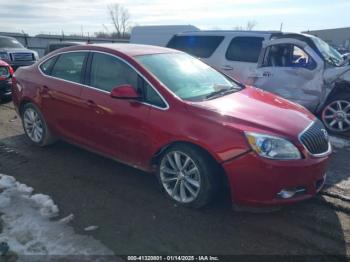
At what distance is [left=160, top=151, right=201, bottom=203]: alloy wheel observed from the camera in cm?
339

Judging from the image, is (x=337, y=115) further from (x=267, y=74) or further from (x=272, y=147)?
(x=272, y=147)

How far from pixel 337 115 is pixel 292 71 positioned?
1274mm

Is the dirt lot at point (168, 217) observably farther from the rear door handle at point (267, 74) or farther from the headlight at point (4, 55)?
the headlight at point (4, 55)

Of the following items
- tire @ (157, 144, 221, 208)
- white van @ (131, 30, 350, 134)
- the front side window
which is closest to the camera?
tire @ (157, 144, 221, 208)

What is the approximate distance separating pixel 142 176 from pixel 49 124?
1.76 meters

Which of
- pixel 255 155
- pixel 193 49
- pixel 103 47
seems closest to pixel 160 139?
pixel 255 155

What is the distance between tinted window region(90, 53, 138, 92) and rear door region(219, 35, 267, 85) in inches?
150

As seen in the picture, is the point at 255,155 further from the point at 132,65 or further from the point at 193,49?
the point at 193,49

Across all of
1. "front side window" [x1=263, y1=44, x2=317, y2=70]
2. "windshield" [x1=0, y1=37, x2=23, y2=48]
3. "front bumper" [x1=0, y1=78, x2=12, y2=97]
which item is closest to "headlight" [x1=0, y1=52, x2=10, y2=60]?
"windshield" [x1=0, y1=37, x2=23, y2=48]

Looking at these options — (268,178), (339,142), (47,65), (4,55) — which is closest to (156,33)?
(4,55)

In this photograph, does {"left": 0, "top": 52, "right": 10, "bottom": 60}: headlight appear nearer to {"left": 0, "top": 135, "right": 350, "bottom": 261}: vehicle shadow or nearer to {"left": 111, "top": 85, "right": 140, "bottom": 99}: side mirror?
{"left": 0, "top": 135, "right": 350, "bottom": 261}: vehicle shadow

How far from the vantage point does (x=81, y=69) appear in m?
4.42

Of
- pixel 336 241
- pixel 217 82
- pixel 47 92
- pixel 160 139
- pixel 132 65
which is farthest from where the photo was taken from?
pixel 47 92

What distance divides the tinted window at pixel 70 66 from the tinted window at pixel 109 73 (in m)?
0.27
